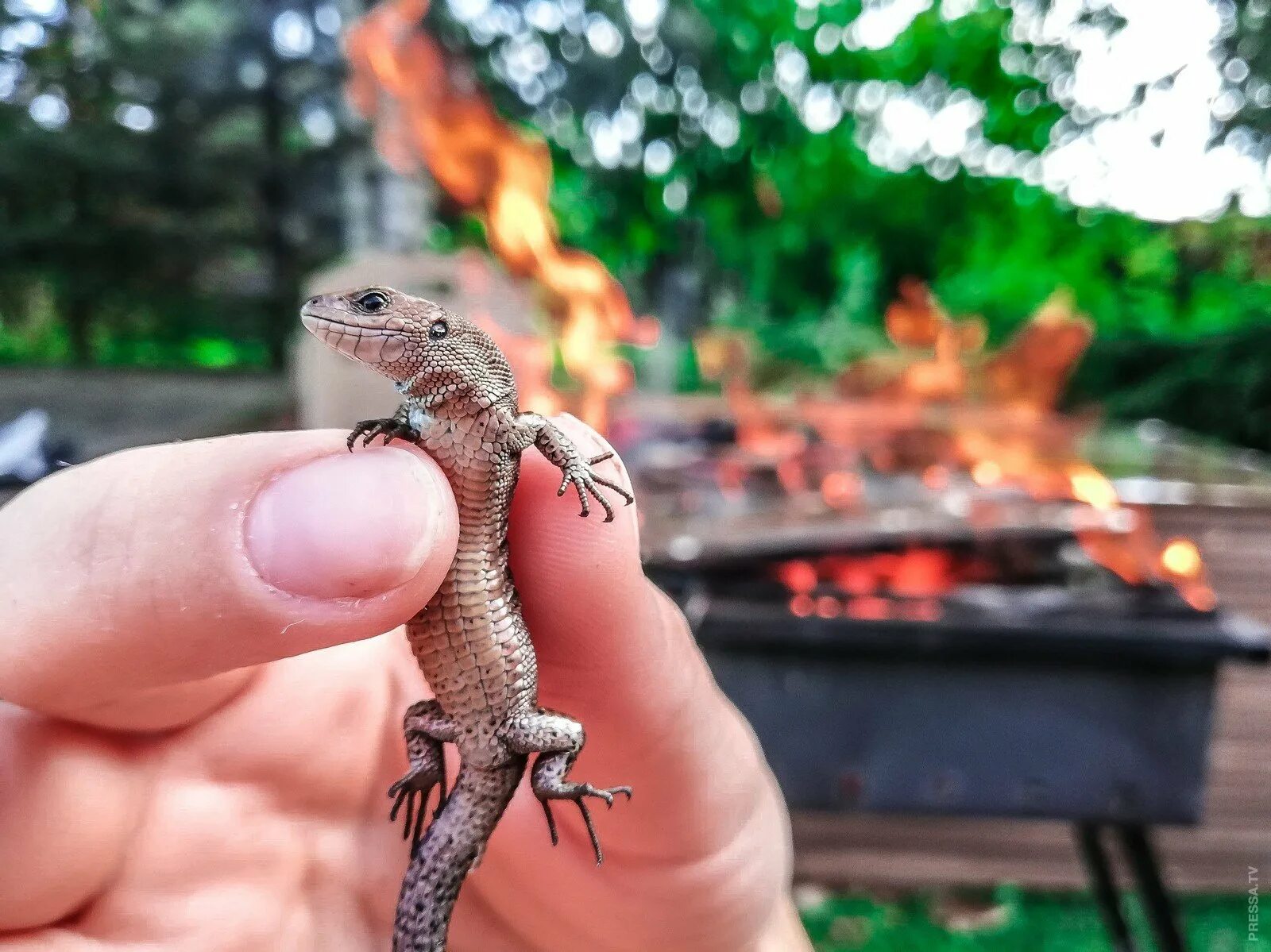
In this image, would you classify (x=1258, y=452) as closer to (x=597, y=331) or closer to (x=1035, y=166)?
(x=1035, y=166)

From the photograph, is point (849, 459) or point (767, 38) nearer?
point (849, 459)

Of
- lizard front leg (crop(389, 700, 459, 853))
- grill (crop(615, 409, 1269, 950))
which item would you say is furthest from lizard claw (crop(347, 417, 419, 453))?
grill (crop(615, 409, 1269, 950))

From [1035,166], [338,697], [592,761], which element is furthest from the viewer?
[1035,166]

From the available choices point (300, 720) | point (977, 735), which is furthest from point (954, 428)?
point (300, 720)

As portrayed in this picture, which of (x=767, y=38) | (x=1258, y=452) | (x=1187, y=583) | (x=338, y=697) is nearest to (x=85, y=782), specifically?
(x=338, y=697)

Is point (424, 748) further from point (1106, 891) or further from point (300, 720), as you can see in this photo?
point (1106, 891)

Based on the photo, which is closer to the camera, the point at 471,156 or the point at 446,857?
the point at 446,857
